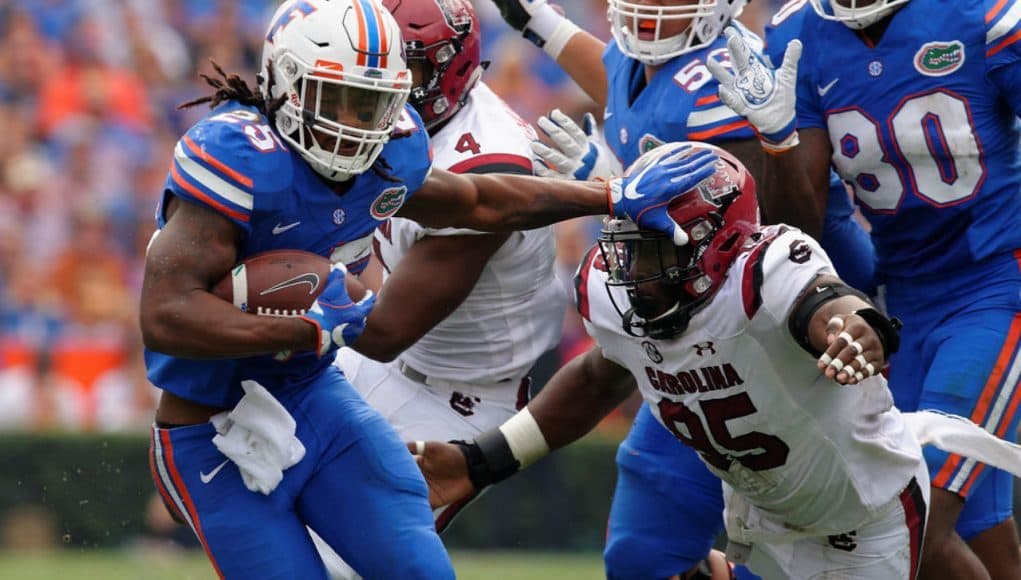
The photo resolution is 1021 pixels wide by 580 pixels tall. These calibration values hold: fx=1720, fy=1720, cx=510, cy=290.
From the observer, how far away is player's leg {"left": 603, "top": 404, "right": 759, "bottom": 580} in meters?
5.31

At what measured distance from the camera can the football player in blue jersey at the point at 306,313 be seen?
411 centimetres

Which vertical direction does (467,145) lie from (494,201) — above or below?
below

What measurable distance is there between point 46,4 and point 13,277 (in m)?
2.24

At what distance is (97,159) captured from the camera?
1065cm

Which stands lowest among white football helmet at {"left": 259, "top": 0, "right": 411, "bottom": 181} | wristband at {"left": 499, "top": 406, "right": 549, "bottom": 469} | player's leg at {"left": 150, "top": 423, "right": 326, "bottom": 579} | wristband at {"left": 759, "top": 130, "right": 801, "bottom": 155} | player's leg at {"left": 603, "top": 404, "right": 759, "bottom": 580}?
player's leg at {"left": 603, "top": 404, "right": 759, "bottom": 580}

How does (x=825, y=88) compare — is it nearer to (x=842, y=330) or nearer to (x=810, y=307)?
(x=810, y=307)

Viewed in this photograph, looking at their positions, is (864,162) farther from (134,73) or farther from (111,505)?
(134,73)

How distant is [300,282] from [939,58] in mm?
2133

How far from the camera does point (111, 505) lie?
935 cm

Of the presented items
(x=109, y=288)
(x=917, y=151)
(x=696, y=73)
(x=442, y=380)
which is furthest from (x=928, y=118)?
(x=109, y=288)

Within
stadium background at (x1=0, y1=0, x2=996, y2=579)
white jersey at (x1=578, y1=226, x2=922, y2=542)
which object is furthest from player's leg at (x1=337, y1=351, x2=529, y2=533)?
stadium background at (x1=0, y1=0, x2=996, y2=579)

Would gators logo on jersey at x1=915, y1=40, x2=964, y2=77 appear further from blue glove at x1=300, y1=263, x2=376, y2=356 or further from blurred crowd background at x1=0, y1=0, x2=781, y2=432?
blurred crowd background at x1=0, y1=0, x2=781, y2=432

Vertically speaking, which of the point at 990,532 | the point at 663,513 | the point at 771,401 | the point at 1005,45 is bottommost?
the point at 663,513

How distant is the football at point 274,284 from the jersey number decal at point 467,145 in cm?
116
